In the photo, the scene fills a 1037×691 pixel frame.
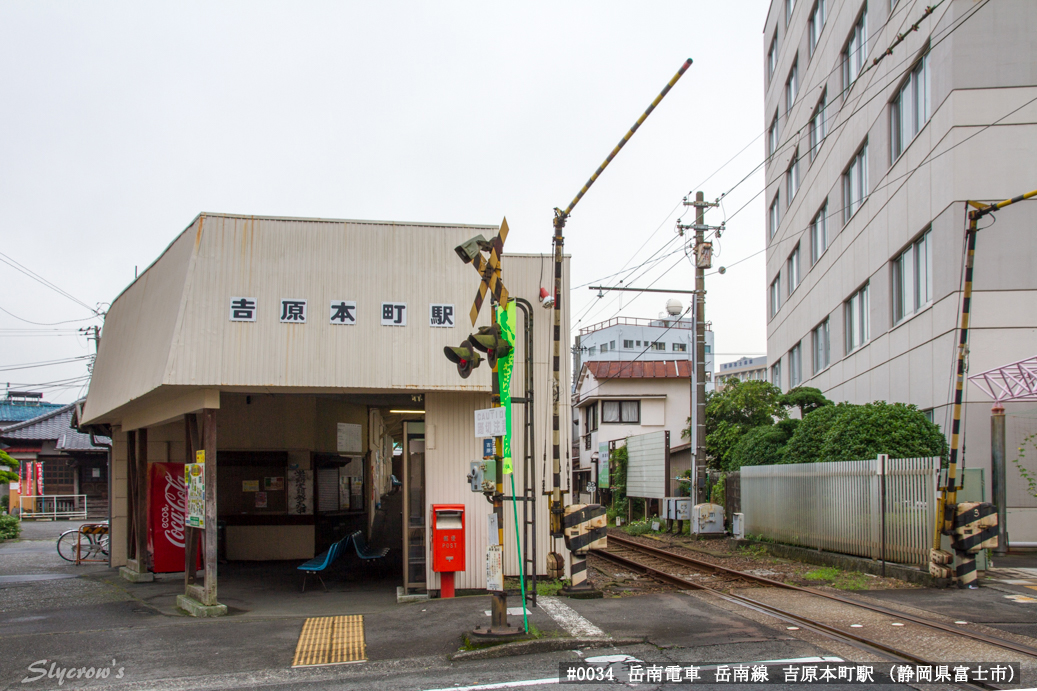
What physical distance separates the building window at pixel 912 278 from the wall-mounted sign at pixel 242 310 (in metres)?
14.2

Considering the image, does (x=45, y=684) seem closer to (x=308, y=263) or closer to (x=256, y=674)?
(x=256, y=674)

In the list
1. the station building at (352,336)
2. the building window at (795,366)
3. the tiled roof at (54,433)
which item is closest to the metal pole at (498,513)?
the station building at (352,336)

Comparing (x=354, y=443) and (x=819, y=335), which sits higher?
(x=819, y=335)

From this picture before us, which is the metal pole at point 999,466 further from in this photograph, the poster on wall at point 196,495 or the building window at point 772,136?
the building window at point 772,136

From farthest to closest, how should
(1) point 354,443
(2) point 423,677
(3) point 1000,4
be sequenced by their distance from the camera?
1. (1) point 354,443
2. (3) point 1000,4
3. (2) point 423,677

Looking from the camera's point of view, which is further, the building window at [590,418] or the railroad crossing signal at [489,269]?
the building window at [590,418]

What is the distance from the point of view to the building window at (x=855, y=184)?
2339 cm

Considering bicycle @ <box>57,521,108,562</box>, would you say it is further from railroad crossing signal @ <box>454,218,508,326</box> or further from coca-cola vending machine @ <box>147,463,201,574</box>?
railroad crossing signal @ <box>454,218,508,326</box>

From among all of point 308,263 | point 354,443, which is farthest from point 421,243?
point 354,443

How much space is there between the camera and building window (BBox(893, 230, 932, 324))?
60.8ft

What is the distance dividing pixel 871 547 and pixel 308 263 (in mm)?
10060

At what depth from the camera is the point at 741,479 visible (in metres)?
21.1

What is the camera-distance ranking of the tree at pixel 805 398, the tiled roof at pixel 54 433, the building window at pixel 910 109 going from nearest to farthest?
the building window at pixel 910 109 < the tree at pixel 805 398 < the tiled roof at pixel 54 433

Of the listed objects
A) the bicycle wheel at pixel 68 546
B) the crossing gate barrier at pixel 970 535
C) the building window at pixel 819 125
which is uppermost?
the building window at pixel 819 125
